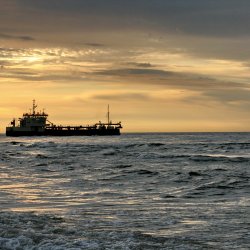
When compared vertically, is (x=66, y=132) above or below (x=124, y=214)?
above

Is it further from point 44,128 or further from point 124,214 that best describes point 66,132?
point 124,214

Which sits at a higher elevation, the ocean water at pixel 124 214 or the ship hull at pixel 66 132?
the ship hull at pixel 66 132

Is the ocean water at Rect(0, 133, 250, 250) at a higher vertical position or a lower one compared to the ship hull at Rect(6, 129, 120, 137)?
lower

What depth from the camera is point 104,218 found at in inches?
509

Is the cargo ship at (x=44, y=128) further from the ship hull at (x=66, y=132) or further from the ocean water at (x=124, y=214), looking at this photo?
the ocean water at (x=124, y=214)

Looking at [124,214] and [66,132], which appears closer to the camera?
[124,214]

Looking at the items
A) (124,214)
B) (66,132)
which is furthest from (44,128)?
(124,214)

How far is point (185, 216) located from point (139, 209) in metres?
1.77

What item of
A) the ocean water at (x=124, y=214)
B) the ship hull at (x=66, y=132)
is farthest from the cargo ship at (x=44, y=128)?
the ocean water at (x=124, y=214)

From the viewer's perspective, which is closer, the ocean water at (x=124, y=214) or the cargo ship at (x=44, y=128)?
the ocean water at (x=124, y=214)

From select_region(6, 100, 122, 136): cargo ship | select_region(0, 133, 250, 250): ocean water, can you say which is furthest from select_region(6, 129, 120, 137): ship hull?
select_region(0, 133, 250, 250): ocean water

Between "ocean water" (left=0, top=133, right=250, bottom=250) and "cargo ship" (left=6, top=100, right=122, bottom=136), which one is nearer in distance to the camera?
"ocean water" (left=0, top=133, right=250, bottom=250)

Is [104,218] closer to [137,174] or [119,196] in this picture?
[119,196]

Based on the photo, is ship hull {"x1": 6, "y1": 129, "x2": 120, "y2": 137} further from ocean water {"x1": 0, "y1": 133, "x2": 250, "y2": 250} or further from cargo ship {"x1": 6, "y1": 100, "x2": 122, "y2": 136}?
ocean water {"x1": 0, "y1": 133, "x2": 250, "y2": 250}
